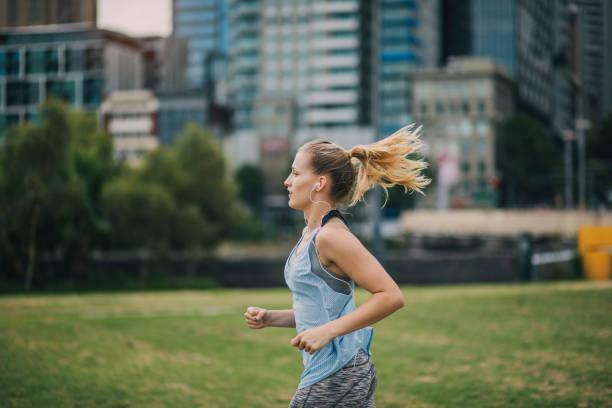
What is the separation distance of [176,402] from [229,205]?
34086 mm

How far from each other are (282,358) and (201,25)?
176 m

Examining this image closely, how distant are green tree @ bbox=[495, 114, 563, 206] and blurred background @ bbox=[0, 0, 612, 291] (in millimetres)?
380

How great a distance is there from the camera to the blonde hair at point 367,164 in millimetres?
2896

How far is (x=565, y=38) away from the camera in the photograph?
141125mm

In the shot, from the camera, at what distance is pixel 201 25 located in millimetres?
174750

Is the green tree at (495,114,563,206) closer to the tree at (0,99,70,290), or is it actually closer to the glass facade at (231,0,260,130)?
the glass facade at (231,0,260,130)

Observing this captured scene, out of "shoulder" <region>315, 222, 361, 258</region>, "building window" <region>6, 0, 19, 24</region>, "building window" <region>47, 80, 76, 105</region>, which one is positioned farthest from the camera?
"building window" <region>47, 80, 76, 105</region>

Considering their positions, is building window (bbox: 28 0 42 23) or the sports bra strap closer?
the sports bra strap

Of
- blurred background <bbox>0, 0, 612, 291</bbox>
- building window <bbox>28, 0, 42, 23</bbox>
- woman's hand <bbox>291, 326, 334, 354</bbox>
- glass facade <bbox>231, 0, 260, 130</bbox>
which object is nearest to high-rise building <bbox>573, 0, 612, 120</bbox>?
blurred background <bbox>0, 0, 612, 291</bbox>

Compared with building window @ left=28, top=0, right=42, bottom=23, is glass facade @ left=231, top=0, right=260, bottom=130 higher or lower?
lower

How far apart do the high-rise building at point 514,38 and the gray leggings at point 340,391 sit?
11916 cm

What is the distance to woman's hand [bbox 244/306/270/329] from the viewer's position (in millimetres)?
3047

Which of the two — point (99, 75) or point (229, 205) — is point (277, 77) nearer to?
point (99, 75)

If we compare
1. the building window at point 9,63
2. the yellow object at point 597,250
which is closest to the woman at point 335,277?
the yellow object at point 597,250
